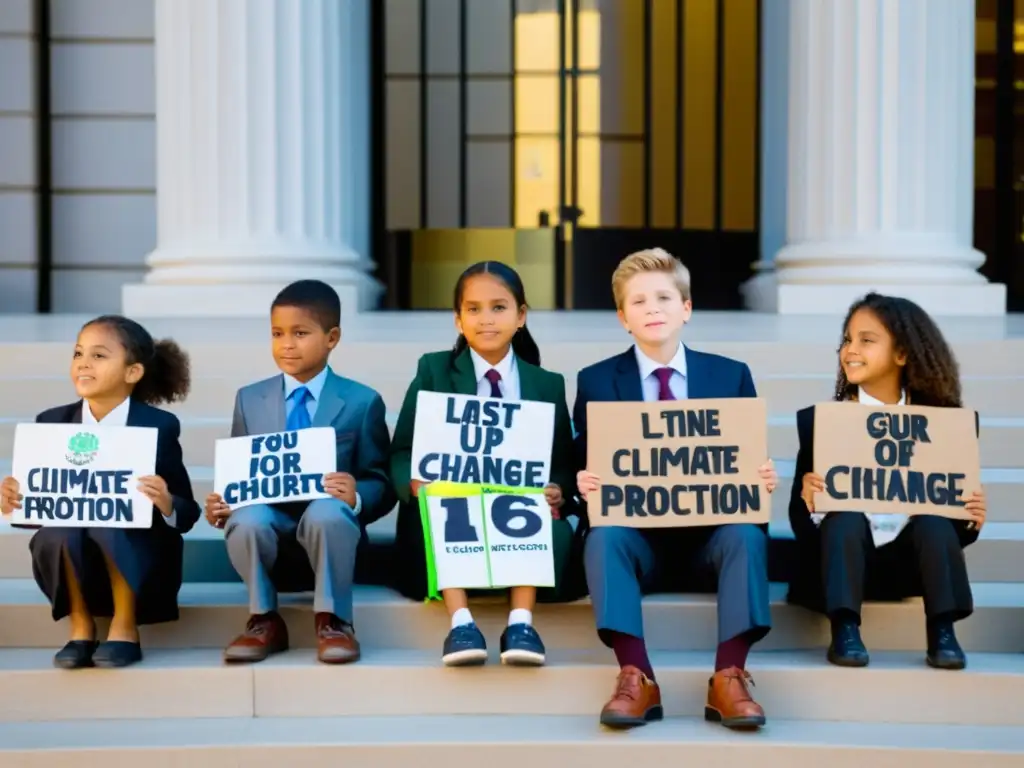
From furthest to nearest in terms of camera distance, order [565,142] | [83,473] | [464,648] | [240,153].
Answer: [565,142] → [240,153] → [83,473] → [464,648]

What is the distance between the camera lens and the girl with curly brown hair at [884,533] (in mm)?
4453

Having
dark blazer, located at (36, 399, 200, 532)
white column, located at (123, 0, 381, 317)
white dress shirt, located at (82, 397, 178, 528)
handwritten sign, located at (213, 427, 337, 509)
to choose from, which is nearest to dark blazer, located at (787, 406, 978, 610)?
handwritten sign, located at (213, 427, 337, 509)

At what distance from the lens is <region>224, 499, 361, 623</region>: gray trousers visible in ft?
14.8

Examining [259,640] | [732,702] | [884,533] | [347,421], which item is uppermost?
[347,421]

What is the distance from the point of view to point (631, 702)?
419 centimetres

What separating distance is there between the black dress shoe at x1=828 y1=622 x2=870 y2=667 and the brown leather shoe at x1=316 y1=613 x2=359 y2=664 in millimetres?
1462

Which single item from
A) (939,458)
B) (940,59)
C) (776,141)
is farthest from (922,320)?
(776,141)

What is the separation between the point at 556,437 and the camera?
4.90m

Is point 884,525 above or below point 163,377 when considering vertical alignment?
below

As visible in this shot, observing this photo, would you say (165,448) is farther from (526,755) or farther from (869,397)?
(869,397)

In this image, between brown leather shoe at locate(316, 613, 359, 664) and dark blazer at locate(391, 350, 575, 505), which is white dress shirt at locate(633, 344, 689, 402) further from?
brown leather shoe at locate(316, 613, 359, 664)

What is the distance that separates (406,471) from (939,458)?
1.70 meters

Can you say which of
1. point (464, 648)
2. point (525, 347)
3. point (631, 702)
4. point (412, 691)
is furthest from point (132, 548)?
point (631, 702)

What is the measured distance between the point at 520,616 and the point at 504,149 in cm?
974
